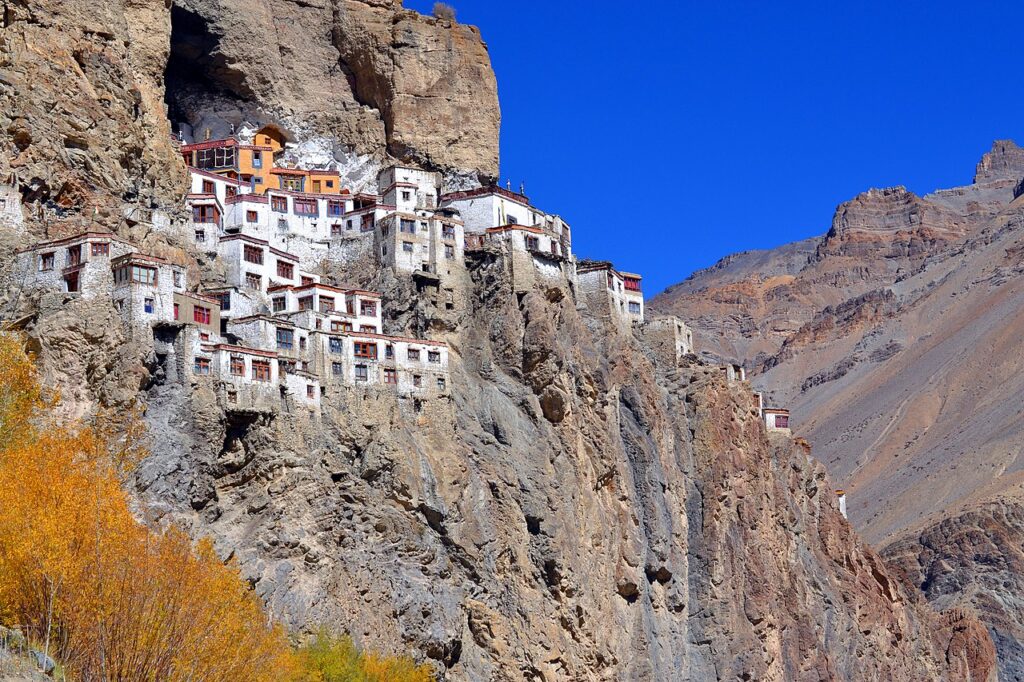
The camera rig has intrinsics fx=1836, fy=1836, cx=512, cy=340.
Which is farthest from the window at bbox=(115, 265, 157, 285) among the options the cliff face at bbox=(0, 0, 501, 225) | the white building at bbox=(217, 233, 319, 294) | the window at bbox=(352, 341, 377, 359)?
the window at bbox=(352, 341, 377, 359)

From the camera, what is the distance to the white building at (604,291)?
88.5 meters

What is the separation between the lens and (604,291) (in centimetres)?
8888

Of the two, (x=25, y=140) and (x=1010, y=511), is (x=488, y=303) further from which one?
(x=1010, y=511)

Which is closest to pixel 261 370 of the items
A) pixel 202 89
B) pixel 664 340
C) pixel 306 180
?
pixel 306 180

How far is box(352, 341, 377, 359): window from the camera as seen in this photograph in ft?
235

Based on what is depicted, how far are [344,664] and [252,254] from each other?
20.9m

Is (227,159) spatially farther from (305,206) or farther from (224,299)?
(224,299)

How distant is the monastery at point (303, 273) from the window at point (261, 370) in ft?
0.32

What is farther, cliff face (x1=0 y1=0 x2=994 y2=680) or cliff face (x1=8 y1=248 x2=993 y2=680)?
cliff face (x1=0 y1=0 x2=994 y2=680)

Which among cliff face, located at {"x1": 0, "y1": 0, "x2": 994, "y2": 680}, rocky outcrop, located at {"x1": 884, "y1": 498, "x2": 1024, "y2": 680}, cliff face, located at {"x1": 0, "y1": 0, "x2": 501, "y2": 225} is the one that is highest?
cliff face, located at {"x1": 0, "y1": 0, "x2": 501, "y2": 225}

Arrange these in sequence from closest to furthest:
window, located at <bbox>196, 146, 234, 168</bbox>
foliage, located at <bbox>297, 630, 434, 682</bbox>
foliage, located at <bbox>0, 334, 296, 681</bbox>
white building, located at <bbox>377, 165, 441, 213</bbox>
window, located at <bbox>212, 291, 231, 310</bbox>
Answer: foliage, located at <bbox>0, 334, 296, 681</bbox> < foliage, located at <bbox>297, 630, 434, 682</bbox> < window, located at <bbox>212, 291, 231, 310</bbox> < window, located at <bbox>196, 146, 234, 168</bbox> < white building, located at <bbox>377, 165, 441, 213</bbox>

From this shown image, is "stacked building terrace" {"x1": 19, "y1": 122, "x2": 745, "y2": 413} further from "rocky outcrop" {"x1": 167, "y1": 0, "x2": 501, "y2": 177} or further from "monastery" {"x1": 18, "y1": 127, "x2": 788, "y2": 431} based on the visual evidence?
"rocky outcrop" {"x1": 167, "y1": 0, "x2": 501, "y2": 177}

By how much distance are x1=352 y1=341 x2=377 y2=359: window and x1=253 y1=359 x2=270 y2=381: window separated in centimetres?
556

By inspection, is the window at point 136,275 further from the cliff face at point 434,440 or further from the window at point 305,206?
Result: the window at point 305,206
